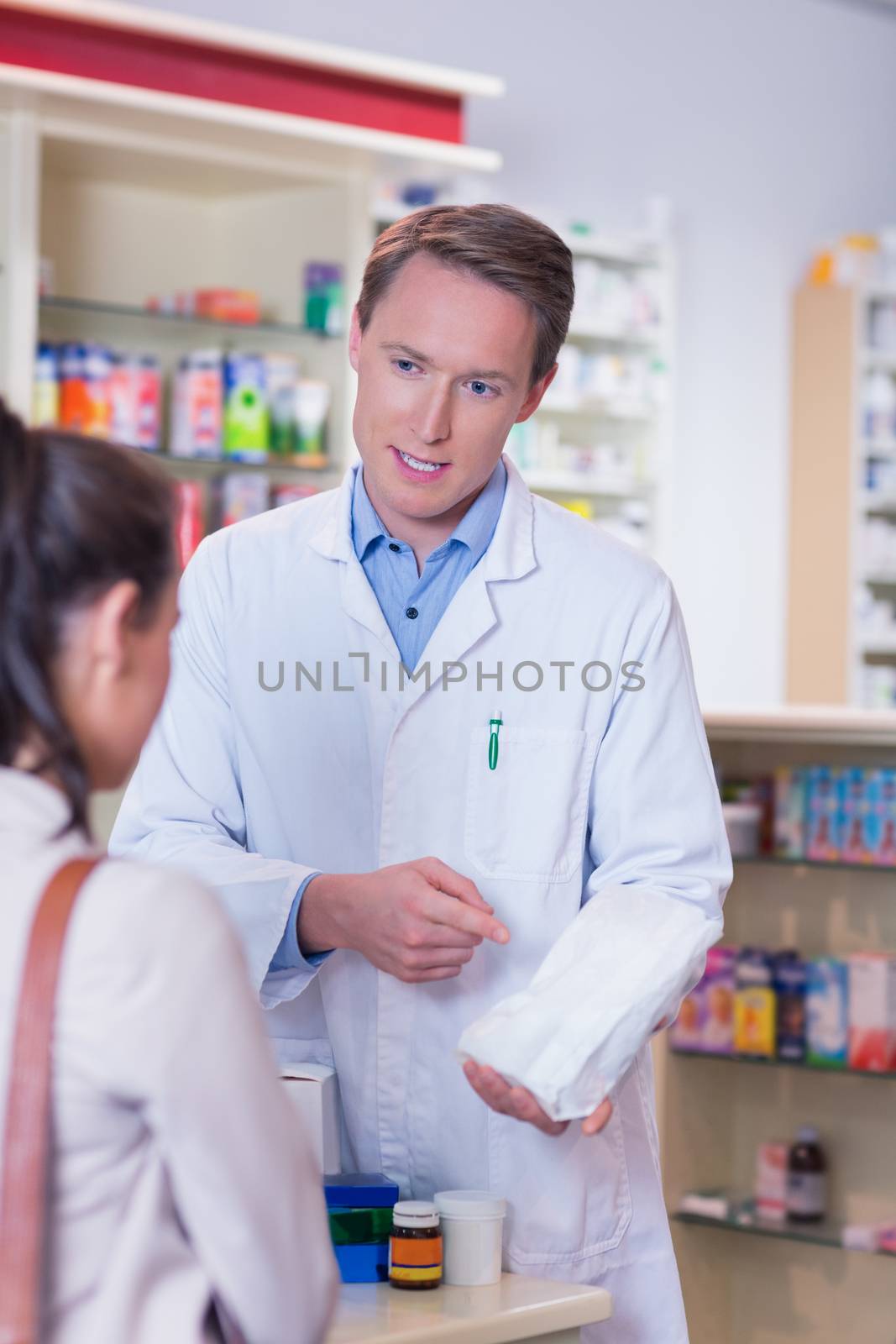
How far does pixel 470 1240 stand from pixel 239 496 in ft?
10.1

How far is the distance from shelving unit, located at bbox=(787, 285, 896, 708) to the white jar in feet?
16.8

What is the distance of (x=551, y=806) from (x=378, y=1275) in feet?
1.60

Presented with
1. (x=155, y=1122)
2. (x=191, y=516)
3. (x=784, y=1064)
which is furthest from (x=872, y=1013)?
(x=155, y=1122)

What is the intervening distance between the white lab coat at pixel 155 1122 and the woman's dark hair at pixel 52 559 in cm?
3

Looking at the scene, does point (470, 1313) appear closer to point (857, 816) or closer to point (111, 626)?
point (111, 626)

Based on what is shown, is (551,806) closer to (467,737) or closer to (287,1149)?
(467,737)

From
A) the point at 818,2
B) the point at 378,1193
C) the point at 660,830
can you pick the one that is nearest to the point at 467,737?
the point at 660,830

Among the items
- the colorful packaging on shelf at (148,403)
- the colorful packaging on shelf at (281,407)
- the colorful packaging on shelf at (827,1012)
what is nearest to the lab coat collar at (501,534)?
the colorful packaging on shelf at (827,1012)

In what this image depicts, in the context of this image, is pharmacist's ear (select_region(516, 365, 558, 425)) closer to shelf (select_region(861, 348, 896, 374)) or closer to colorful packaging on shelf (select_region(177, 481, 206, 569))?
colorful packaging on shelf (select_region(177, 481, 206, 569))

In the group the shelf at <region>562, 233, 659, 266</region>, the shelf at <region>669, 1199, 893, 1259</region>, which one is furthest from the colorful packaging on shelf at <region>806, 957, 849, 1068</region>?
the shelf at <region>562, 233, 659, 266</region>

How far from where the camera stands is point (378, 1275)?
1.51 metres

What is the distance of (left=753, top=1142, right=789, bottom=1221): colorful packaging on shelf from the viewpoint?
3291mm

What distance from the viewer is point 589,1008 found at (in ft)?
4.65

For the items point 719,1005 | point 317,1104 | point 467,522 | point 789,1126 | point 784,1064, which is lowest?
point 789,1126
